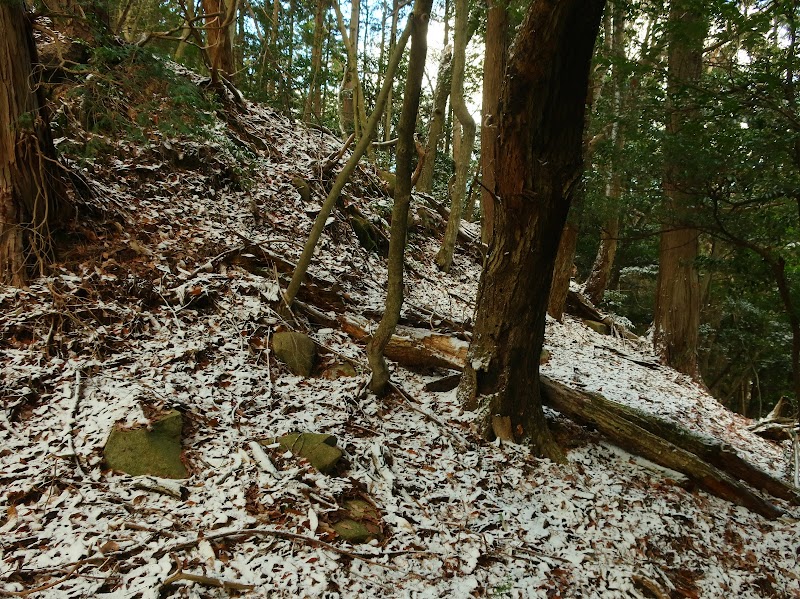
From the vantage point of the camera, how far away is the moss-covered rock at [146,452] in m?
2.95

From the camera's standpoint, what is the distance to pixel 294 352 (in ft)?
14.5

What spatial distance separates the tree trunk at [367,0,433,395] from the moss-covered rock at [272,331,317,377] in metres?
0.63

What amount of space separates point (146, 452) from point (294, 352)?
64.0 inches

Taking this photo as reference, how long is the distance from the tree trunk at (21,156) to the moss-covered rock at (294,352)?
6.97 feet

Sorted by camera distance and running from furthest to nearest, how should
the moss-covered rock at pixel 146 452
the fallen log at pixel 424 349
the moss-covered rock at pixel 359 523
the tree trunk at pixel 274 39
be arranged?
the tree trunk at pixel 274 39
the fallen log at pixel 424 349
the moss-covered rock at pixel 146 452
the moss-covered rock at pixel 359 523

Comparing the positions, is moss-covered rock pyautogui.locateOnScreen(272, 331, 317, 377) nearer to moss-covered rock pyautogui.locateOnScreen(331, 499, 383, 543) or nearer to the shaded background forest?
moss-covered rock pyautogui.locateOnScreen(331, 499, 383, 543)

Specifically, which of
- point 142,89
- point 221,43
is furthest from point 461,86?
point 142,89

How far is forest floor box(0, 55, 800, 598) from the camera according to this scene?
99.5 inches

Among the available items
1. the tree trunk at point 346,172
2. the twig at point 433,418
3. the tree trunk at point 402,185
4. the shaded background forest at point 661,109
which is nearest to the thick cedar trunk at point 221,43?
the shaded background forest at point 661,109

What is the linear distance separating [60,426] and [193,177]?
12.1 ft

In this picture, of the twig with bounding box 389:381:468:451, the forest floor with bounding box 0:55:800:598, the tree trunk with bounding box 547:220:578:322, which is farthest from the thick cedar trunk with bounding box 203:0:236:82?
the tree trunk with bounding box 547:220:578:322

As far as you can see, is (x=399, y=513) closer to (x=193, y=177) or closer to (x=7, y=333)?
(x=7, y=333)

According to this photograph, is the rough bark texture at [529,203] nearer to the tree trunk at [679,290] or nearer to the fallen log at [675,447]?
the fallen log at [675,447]

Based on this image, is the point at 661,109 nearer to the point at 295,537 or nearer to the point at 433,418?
the point at 433,418
